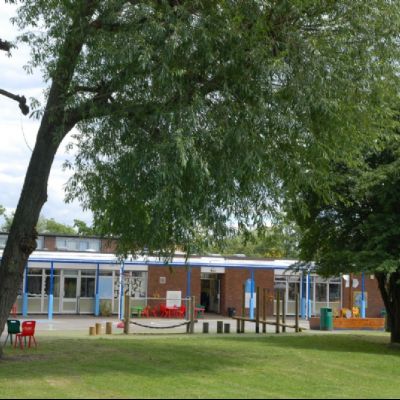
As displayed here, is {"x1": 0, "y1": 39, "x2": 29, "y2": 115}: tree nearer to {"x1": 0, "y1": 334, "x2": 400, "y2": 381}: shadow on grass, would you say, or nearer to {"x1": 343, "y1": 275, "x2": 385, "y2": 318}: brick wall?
{"x1": 0, "y1": 334, "x2": 400, "y2": 381}: shadow on grass

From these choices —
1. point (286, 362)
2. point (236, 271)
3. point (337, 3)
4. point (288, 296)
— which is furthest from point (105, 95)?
point (288, 296)

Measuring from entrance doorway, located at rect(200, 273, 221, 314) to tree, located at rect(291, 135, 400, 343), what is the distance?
18.8 m

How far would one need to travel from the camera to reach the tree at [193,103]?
1423 centimetres

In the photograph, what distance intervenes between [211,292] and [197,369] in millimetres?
28313

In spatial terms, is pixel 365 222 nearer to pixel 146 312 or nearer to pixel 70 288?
pixel 146 312

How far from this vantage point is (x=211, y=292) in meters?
44.0

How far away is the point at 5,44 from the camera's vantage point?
17.1 metres

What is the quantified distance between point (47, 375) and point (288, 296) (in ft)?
102

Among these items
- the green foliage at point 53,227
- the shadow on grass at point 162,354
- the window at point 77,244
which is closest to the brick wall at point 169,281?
the window at point 77,244

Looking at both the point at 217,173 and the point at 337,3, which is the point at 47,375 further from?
the point at 337,3

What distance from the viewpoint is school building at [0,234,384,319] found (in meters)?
37.4

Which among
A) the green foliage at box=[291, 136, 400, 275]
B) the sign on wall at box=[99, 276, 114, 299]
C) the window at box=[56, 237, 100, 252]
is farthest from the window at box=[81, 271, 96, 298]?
the green foliage at box=[291, 136, 400, 275]

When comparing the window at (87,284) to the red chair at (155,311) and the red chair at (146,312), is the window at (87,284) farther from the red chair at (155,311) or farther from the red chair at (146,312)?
the red chair at (155,311)

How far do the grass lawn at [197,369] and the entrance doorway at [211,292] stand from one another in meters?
19.4
